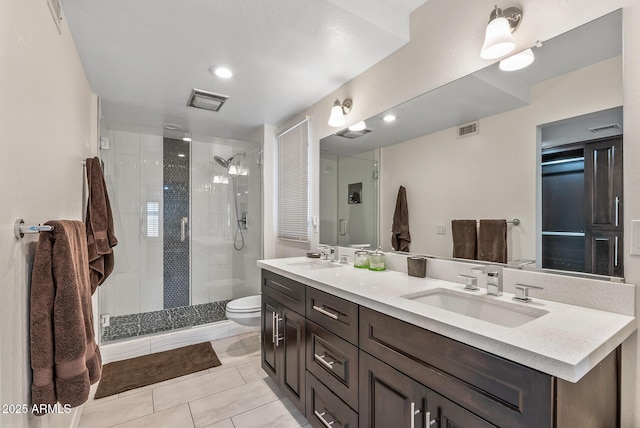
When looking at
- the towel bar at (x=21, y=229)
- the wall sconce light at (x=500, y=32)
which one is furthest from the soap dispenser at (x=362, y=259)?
the towel bar at (x=21, y=229)

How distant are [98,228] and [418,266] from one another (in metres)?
2.17

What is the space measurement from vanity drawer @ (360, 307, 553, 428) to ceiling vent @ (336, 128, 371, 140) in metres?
1.41

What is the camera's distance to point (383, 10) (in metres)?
1.62

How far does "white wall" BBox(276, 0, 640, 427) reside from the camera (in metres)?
0.96

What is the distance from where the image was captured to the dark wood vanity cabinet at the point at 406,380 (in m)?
0.76

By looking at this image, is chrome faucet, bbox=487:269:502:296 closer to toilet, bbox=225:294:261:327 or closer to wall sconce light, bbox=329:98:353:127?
wall sconce light, bbox=329:98:353:127

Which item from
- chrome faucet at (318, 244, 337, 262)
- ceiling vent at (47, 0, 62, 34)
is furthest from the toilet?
ceiling vent at (47, 0, 62, 34)

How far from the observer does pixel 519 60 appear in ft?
4.17

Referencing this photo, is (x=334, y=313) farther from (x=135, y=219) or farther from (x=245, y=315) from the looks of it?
(x=135, y=219)

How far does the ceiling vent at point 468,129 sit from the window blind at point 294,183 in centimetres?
147

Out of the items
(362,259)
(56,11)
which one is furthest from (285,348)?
(56,11)

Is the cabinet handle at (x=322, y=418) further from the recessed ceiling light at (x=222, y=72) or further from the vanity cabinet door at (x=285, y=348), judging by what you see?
the recessed ceiling light at (x=222, y=72)

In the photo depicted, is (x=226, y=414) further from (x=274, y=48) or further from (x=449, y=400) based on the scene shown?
(x=274, y=48)

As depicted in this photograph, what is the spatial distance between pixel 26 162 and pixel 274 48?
139cm
